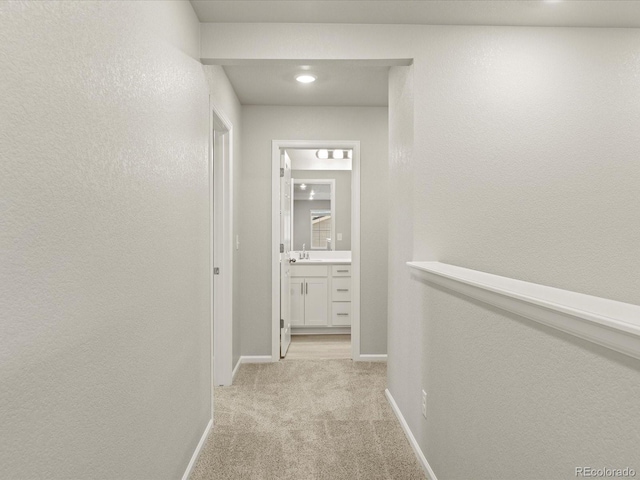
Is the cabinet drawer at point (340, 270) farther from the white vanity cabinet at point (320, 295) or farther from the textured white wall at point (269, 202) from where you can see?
the textured white wall at point (269, 202)

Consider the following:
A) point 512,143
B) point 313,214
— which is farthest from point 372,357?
point 512,143

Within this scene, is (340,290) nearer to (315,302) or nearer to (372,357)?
(315,302)

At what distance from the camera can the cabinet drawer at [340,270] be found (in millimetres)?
5199

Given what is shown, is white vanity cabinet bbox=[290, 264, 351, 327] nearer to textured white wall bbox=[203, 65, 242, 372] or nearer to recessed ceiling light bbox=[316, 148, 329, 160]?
textured white wall bbox=[203, 65, 242, 372]

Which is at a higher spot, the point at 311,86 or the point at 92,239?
the point at 311,86

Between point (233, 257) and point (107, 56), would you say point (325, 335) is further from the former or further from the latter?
point (107, 56)

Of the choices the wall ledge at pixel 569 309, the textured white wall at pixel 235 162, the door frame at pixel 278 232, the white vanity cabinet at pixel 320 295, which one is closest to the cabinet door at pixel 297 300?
the white vanity cabinet at pixel 320 295

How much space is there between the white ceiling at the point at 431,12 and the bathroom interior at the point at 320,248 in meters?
2.61

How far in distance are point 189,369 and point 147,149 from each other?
1159mm

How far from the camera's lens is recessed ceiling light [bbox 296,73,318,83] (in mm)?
3232

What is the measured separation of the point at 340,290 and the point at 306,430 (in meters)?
2.65

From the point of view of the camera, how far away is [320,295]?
5.21 metres

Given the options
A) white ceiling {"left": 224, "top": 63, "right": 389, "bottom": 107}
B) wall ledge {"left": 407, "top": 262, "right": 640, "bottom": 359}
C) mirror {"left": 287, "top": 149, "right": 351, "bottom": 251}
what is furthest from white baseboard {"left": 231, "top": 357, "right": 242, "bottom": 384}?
wall ledge {"left": 407, "top": 262, "right": 640, "bottom": 359}

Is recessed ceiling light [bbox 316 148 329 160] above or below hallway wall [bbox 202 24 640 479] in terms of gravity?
above
